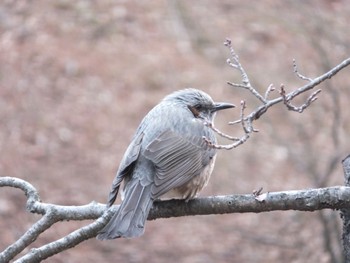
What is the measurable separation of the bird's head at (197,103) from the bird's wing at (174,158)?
455 millimetres

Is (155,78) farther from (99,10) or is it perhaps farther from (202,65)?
(99,10)

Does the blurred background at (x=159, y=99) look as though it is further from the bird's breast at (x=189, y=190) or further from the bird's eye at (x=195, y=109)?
the bird's breast at (x=189, y=190)

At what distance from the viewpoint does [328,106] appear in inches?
437

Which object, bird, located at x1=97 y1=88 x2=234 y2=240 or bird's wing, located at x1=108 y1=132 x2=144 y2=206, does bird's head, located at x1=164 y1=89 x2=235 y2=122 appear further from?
bird's wing, located at x1=108 y1=132 x2=144 y2=206

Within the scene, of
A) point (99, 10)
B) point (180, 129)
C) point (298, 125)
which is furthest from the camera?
point (99, 10)

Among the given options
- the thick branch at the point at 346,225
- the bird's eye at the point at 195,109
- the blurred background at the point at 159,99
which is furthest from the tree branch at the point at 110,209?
the blurred background at the point at 159,99

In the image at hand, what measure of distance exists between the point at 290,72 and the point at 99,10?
11.5 feet

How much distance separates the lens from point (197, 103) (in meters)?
6.20

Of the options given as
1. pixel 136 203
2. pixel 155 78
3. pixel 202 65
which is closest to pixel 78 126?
pixel 155 78

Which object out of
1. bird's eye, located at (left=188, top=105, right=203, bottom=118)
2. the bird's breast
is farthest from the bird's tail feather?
bird's eye, located at (left=188, top=105, right=203, bottom=118)

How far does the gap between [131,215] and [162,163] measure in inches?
27.9

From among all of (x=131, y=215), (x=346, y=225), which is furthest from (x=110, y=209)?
(x=346, y=225)

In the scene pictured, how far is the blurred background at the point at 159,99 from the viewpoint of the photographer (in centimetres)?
1007

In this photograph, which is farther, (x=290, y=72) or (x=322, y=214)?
(x=290, y=72)
